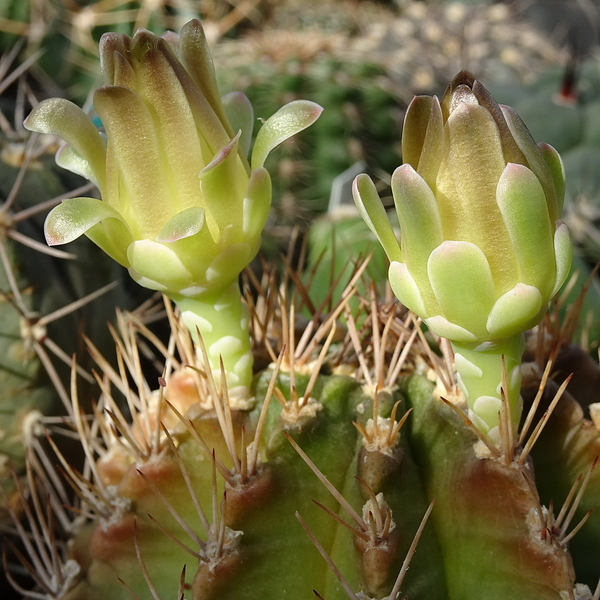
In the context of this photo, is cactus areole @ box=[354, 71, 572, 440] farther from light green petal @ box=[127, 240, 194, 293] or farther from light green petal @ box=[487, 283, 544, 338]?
light green petal @ box=[127, 240, 194, 293]

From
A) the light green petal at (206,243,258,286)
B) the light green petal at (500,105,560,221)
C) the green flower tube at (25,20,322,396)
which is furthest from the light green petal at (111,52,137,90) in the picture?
the light green petal at (500,105,560,221)

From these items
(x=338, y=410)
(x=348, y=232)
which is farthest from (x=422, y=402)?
(x=348, y=232)

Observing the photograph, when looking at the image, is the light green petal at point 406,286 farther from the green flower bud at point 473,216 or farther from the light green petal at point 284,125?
the light green petal at point 284,125

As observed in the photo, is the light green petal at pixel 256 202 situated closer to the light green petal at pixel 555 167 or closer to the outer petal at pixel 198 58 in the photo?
the outer petal at pixel 198 58

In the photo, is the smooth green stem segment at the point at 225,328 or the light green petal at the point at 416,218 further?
the smooth green stem segment at the point at 225,328

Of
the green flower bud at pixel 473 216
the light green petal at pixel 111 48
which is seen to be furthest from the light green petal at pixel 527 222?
the light green petal at pixel 111 48

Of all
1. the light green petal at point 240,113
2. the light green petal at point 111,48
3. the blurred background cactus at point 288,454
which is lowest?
the blurred background cactus at point 288,454

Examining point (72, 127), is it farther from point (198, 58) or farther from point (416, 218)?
point (416, 218)

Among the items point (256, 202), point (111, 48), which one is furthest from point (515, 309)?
point (111, 48)

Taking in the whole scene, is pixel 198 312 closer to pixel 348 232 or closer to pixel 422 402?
pixel 422 402

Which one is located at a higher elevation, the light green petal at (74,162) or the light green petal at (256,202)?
the light green petal at (74,162)
